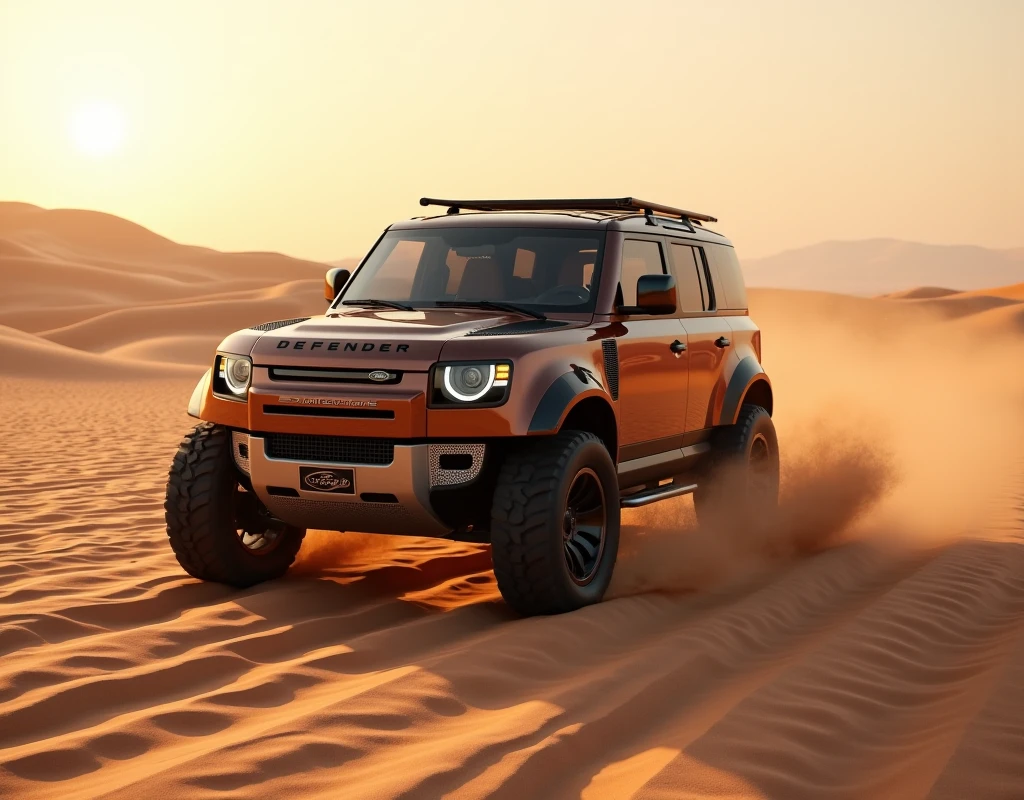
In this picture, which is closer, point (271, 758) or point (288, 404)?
point (271, 758)

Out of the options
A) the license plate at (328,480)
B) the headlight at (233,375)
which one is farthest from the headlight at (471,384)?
the headlight at (233,375)

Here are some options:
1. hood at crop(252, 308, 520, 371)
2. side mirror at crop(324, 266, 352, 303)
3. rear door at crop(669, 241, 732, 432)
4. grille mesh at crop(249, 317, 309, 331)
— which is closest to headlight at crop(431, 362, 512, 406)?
hood at crop(252, 308, 520, 371)

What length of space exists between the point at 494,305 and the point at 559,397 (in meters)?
0.99

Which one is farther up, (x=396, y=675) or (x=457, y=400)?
(x=457, y=400)

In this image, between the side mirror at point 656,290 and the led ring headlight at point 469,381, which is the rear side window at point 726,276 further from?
the led ring headlight at point 469,381

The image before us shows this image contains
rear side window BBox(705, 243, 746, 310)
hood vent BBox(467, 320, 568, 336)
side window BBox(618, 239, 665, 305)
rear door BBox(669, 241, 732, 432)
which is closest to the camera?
hood vent BBox(467, 320, 568, 336)

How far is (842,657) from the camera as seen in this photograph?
555 cm

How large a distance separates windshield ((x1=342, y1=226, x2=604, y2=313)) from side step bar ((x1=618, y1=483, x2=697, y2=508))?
110 cm

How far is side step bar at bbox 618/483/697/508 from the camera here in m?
6.96

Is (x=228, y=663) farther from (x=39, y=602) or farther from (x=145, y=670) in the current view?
(x=39, y=602)

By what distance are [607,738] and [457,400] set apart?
6.64ft

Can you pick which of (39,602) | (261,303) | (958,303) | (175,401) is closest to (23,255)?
(261,303)

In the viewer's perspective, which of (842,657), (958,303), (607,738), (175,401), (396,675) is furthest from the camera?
(958,303)

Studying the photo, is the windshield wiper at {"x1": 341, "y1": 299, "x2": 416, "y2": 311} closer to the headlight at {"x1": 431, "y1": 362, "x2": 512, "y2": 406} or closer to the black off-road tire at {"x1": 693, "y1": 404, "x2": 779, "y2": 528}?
the headlight at {"x1": 431, "y1": 362, "x2": 512, "y2": 406}
